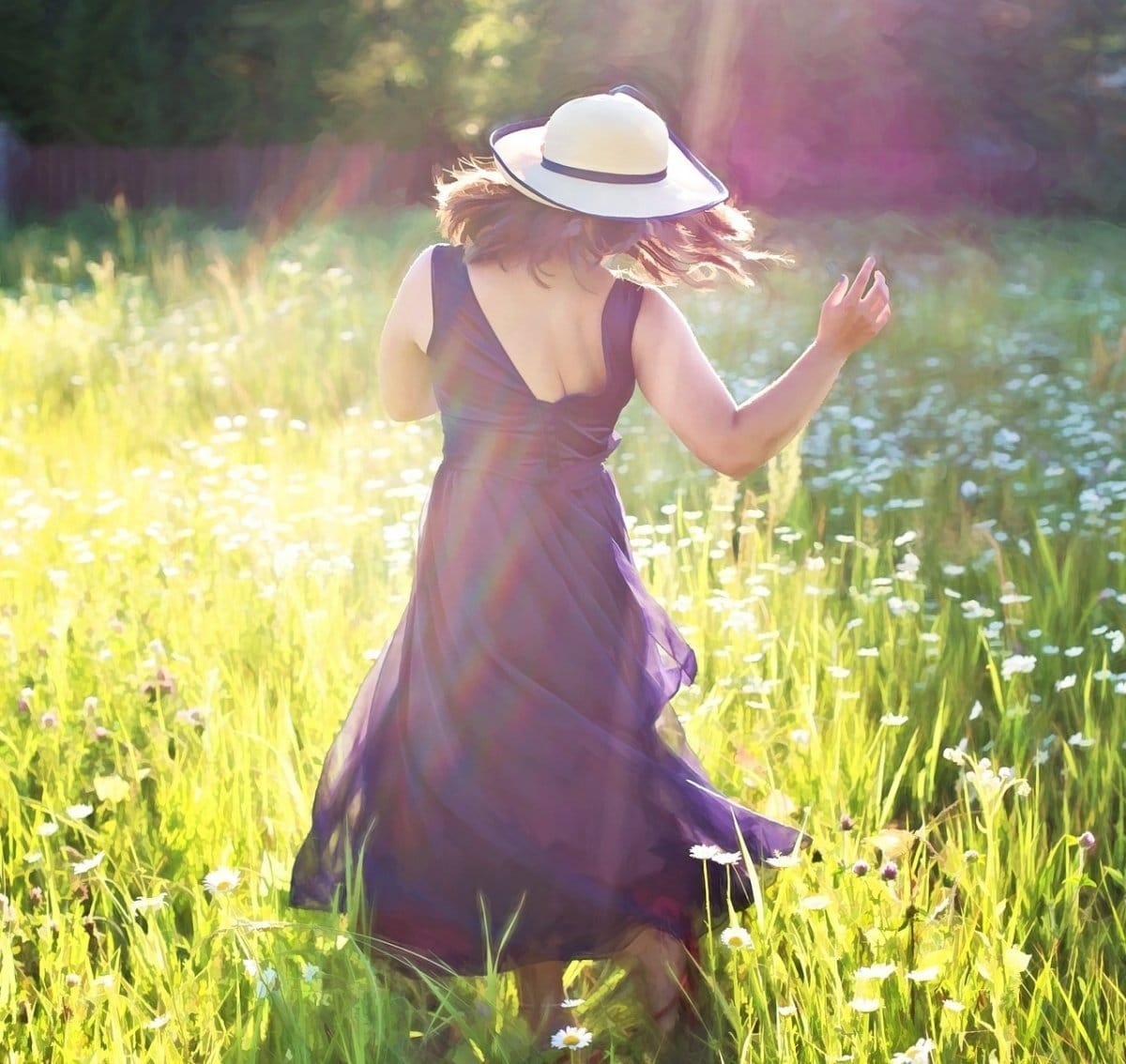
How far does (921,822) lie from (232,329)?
603 centimetres

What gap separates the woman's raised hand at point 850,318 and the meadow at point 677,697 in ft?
2.53

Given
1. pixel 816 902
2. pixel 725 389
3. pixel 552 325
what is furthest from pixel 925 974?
pixel 552 325

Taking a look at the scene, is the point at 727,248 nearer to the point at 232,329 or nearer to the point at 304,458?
the point at 304,458

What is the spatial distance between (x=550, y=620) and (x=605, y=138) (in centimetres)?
80

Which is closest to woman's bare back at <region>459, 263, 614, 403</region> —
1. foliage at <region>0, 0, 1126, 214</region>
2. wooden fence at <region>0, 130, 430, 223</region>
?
foliage at <region>0, 0, 1126, 214</region>

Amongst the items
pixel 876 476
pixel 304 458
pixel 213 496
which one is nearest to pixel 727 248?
pixel 876 476

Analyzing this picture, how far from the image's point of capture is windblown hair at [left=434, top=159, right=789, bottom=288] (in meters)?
2.31

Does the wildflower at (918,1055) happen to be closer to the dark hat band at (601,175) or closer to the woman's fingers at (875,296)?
the woman's fingers at (875,296)

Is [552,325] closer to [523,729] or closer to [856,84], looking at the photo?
[523,729]

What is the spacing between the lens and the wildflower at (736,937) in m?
2.16

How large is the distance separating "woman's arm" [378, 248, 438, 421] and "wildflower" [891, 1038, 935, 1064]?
4.49ft

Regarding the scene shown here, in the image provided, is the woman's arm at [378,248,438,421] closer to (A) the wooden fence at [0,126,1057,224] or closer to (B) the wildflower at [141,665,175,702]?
(B) the wildflower at [141,665,175,702]

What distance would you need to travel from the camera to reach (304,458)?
5871mm

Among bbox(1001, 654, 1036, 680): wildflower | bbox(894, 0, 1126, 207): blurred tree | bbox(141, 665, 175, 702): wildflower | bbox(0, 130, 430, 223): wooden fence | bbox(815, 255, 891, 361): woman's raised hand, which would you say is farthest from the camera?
bbox(0, 130, 430, 223): wooden fence
